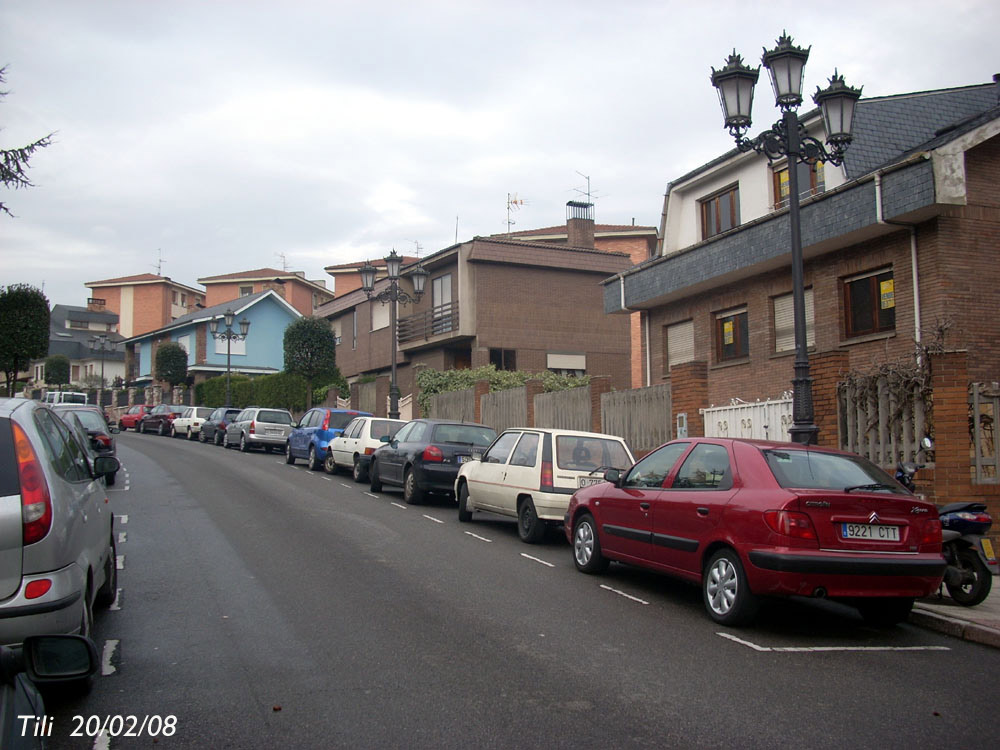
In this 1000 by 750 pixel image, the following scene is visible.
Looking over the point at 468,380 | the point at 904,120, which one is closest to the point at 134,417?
the point at 468,380

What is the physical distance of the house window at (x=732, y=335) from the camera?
20.6 meters

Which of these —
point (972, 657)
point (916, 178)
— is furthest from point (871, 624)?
point (916, 178)

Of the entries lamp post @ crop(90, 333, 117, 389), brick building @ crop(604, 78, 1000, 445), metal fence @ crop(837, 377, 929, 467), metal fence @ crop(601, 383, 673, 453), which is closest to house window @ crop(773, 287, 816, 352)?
brick building @ crop(604, 78, 1000, 445)

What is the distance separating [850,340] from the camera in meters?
17.3

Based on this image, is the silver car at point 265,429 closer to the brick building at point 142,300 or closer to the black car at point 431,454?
the black car at point 431,454

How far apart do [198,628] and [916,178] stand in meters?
12.9

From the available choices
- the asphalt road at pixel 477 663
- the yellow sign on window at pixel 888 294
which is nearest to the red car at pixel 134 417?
the asphalt road at pixel 477 663

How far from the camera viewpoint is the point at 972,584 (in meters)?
8.28

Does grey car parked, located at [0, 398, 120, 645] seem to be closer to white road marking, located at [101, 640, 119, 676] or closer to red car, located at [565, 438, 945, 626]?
white road marking, located at [101, 640, 119, 676]

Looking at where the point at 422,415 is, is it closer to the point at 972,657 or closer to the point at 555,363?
the point at 555,363

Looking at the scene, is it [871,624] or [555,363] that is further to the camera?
[555,363]

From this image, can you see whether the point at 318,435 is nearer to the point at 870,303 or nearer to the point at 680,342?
the point at 680,342

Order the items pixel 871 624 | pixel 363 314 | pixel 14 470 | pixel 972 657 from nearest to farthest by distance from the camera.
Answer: pixel 14 470, pixel 972 657, pixel 871 624, pixel 363 314

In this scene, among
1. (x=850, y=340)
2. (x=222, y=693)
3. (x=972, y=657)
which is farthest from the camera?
(x=850, y=340)
